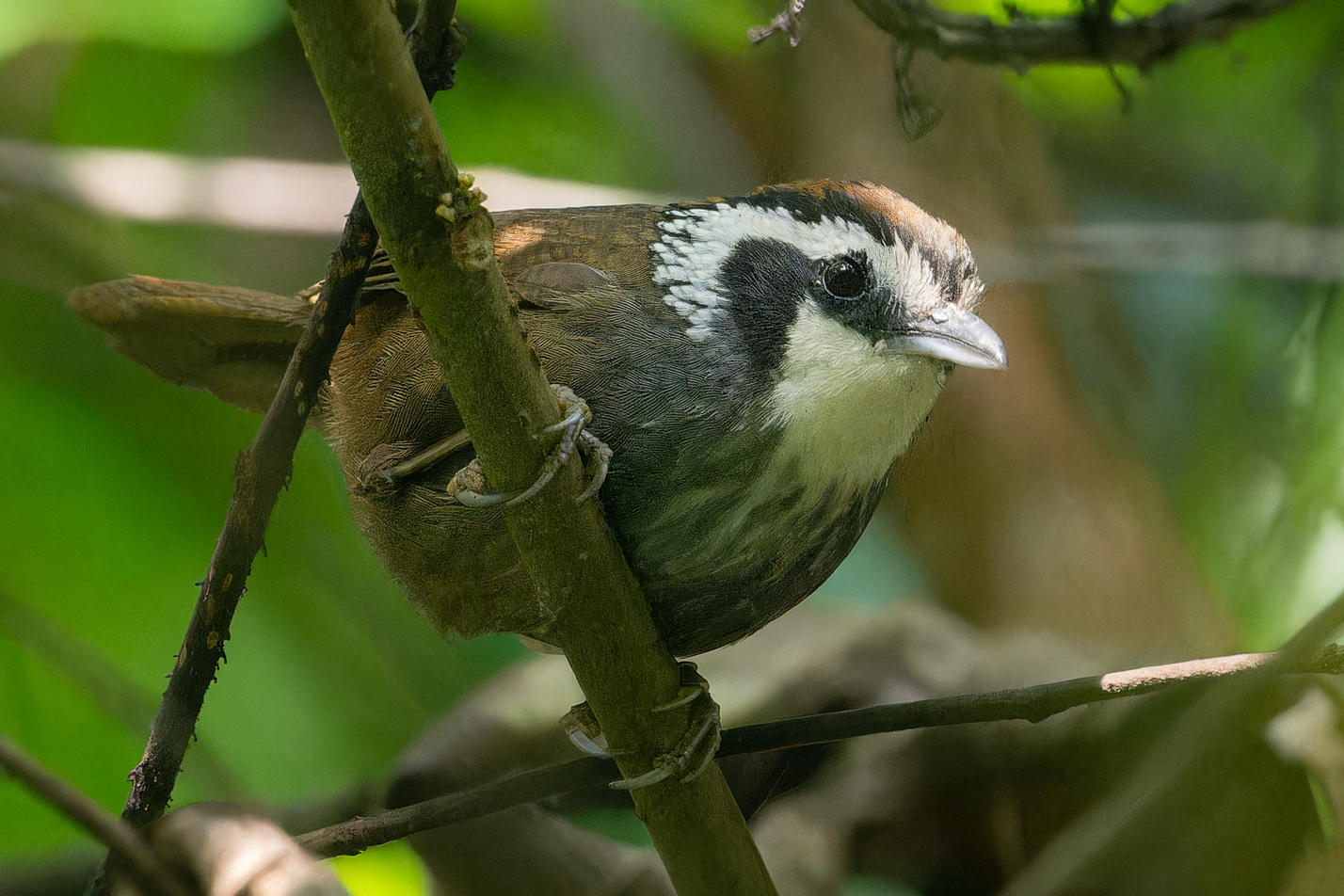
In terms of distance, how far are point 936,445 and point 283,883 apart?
921mm

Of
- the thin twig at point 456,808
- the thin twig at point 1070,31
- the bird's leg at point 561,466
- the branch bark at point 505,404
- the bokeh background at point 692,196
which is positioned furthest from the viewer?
the bokeh background at point 692,196

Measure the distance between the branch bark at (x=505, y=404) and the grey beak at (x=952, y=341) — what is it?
13.6 inches

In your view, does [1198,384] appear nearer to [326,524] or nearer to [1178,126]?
[1178,126]

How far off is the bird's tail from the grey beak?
0.71 m

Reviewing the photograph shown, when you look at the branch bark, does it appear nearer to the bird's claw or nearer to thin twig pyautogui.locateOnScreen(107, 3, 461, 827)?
the bird's claw

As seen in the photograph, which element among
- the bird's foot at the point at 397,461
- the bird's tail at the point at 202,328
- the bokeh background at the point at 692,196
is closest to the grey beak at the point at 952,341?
A: the bokeh background at the point at 692,196

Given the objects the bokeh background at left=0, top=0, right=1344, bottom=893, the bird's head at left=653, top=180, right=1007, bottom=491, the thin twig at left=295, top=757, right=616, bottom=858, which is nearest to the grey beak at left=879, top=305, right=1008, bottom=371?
the bird's head at left=653, top=180, right=1007, bottom=491

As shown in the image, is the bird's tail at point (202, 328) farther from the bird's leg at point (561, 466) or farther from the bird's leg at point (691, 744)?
the bird's leg at point (691, 744)

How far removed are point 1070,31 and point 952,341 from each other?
0.30 metres

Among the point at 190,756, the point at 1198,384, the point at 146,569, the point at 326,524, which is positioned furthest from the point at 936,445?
the point at 146,569

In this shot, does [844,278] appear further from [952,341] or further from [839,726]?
[839,726]

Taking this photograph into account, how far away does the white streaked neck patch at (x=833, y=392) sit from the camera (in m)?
1.03

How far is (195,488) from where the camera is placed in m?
1.51

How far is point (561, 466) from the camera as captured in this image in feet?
2.77
